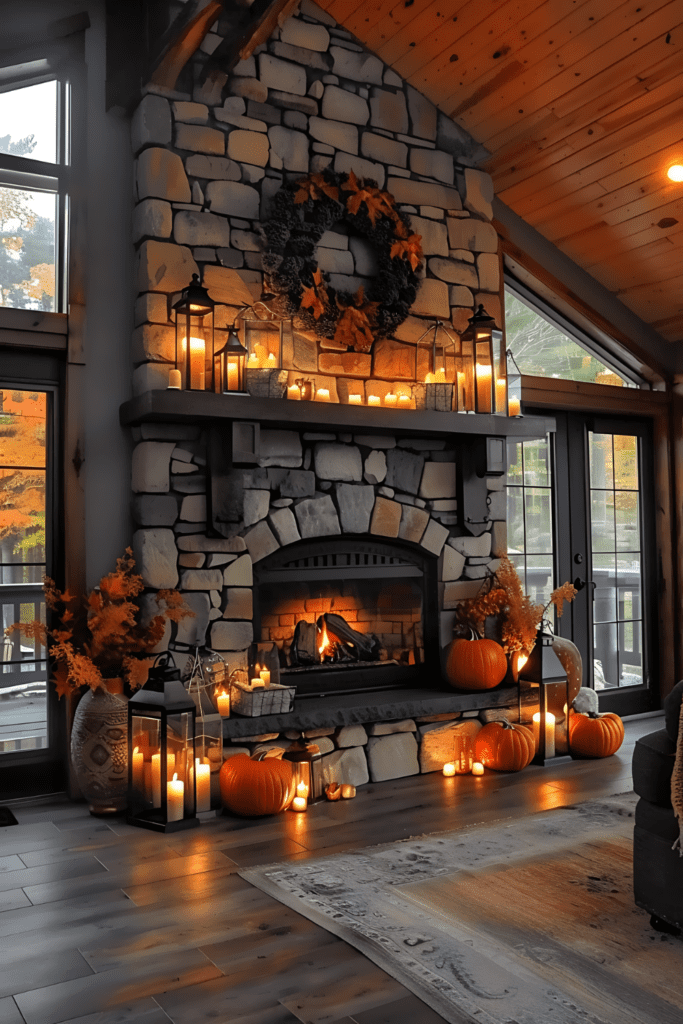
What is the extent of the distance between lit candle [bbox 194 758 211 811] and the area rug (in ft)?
2.20

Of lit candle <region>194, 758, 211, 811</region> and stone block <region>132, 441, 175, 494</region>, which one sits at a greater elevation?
stone block <region>132, 441, 175, 494</region>

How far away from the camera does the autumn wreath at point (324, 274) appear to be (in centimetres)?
424

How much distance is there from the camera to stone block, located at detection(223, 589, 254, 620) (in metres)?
4.07

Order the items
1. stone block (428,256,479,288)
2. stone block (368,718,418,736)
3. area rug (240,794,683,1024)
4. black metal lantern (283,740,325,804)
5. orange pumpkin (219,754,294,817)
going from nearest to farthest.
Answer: area rug (240,794,683,1024) → orange pumpkin (219,754,294,817) → black metal lantern (283,740,325,804) → stone block (368,718,418,736) → stone block (428,256,479,288)

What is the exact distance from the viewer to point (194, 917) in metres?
2.69

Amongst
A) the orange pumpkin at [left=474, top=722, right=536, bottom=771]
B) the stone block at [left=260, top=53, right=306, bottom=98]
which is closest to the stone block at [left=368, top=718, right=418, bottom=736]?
the orange pumpkin at [left=474, top=722, right=536, bottom=771]

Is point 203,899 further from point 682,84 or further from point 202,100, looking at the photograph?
point 682,84

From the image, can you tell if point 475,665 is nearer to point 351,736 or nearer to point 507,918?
point 351,736

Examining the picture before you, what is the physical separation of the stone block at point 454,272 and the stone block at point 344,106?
0.84m

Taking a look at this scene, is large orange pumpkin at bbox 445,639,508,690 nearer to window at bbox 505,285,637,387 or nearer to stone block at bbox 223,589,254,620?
stone block at bbox 223,589,254,620

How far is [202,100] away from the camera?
13.5 ft

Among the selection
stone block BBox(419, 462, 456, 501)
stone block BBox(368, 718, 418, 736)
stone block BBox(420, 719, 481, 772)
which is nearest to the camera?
stone block BBox(368, 718, 418, 736)

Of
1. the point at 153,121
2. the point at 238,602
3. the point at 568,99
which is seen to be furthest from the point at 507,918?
the point at 568,99

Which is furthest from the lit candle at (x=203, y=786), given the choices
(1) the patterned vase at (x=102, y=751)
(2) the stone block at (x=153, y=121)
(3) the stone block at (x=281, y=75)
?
(3) the stone block at (x=281, y=75)
